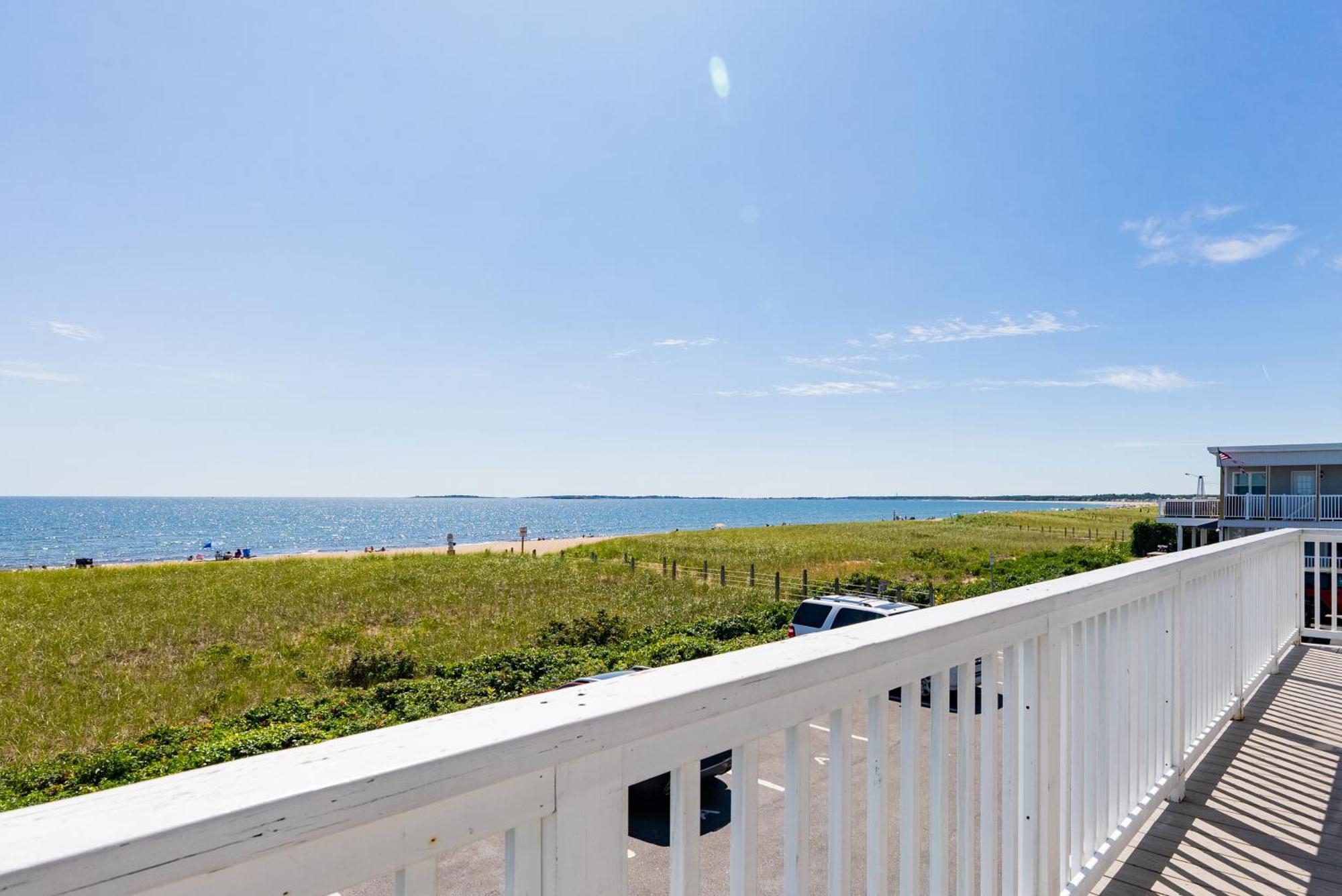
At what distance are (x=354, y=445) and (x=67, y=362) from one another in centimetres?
5209

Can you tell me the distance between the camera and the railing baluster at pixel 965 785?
146 centimetres

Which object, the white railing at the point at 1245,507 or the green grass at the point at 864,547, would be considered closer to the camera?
the white railing at the point at 1245,507

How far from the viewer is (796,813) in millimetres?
1061

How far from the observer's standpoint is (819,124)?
1209 cm

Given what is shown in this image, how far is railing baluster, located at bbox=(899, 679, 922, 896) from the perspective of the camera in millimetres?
1296

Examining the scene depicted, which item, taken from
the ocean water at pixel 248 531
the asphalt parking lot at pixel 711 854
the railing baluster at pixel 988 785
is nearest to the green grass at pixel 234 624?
the asphalt parking lot at pixel 711 854

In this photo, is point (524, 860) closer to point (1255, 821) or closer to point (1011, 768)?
point (1011, 768)

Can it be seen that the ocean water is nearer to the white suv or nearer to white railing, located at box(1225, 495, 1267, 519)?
the white suv

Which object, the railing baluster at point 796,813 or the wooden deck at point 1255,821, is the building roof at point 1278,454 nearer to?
the wooden deck at point 1255,821

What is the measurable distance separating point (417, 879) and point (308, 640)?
1383 cm

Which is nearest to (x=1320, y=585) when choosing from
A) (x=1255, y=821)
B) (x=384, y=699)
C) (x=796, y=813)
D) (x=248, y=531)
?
(x=1255, y=821)

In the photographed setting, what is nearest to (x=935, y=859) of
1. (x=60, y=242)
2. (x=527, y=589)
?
(x=527, y=589)

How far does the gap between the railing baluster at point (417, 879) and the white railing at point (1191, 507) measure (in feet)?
87.9

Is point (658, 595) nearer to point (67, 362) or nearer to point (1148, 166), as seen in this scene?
Answer: point (1148, 166)
